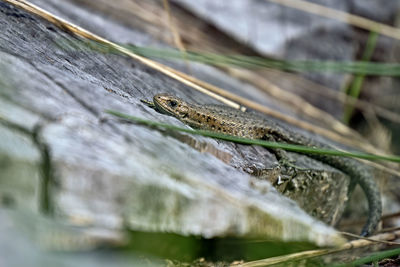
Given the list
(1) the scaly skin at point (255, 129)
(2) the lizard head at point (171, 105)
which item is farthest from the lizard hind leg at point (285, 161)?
(2) the lizard head at point (171, 105)

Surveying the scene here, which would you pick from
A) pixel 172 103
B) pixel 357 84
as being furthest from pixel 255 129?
pixel 357 84

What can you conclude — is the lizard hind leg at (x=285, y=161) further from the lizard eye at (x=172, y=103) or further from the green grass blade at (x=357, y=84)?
the green grass blade at (x=357, y=84)

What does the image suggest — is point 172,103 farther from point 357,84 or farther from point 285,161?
point 357,84

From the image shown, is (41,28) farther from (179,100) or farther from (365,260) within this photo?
(365,260)

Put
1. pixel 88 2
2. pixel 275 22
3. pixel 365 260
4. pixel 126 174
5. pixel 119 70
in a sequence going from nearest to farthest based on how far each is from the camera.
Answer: pixel 126 174
pixel 365 260
pixel 119 70
pixel 88 2
pixel 275 22

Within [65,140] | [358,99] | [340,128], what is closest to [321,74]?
[358,99]

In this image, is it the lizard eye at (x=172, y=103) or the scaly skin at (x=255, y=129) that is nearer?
the lizard eye at (x=172, y=103)

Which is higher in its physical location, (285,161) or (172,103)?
(172,103)

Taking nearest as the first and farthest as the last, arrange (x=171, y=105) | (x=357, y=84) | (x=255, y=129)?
(x=171, y=105) < (x=255, y=129) < (x=357, y=84)
